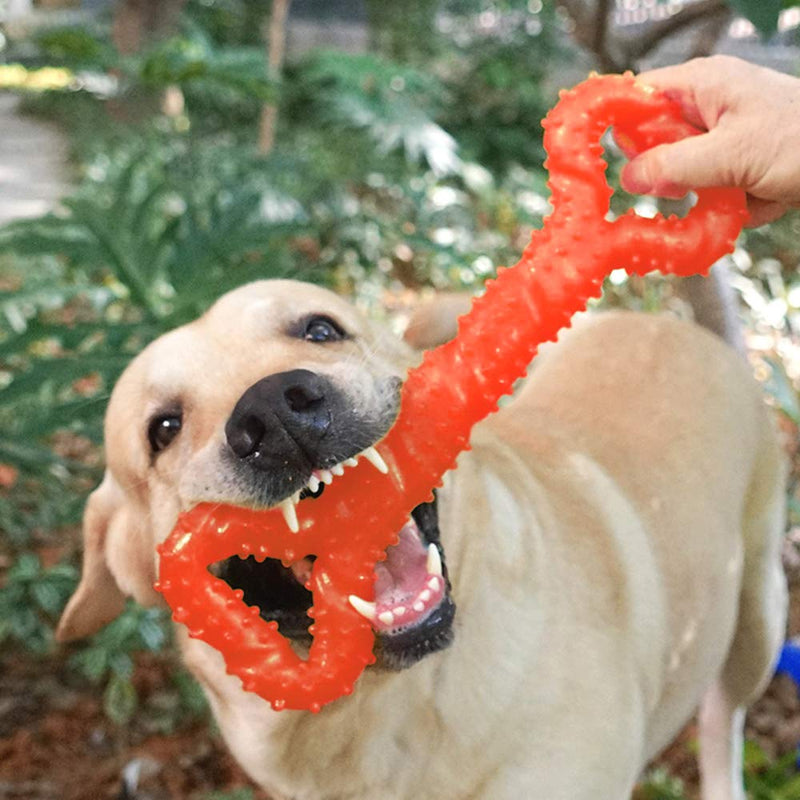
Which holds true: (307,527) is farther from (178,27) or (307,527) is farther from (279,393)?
(178,27)

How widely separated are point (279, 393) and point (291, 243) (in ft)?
15.6

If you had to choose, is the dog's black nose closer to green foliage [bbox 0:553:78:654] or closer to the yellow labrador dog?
the yellow labrador dog

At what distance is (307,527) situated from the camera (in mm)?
1361

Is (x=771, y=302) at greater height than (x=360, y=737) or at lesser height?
lesser

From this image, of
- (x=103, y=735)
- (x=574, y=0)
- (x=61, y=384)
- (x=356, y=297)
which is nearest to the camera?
(x=61, y=384)

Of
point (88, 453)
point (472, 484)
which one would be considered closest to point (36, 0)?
point (88, 453)

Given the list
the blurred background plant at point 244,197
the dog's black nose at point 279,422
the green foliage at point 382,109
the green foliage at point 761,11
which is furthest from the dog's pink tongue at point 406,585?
the green foliage at point 382,109

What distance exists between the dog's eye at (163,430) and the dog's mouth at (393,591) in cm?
26

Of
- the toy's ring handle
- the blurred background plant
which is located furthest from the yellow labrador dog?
the blurred background plant

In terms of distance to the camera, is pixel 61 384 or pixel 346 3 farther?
pixel 346 3

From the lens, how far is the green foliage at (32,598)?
2.78 meters

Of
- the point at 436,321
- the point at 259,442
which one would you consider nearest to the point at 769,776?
the point at 436,321

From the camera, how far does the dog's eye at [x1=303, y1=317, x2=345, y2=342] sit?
1.69m

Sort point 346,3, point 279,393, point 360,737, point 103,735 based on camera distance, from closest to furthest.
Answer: point 279,393, point 360,737, point 103,735, point 346,3
